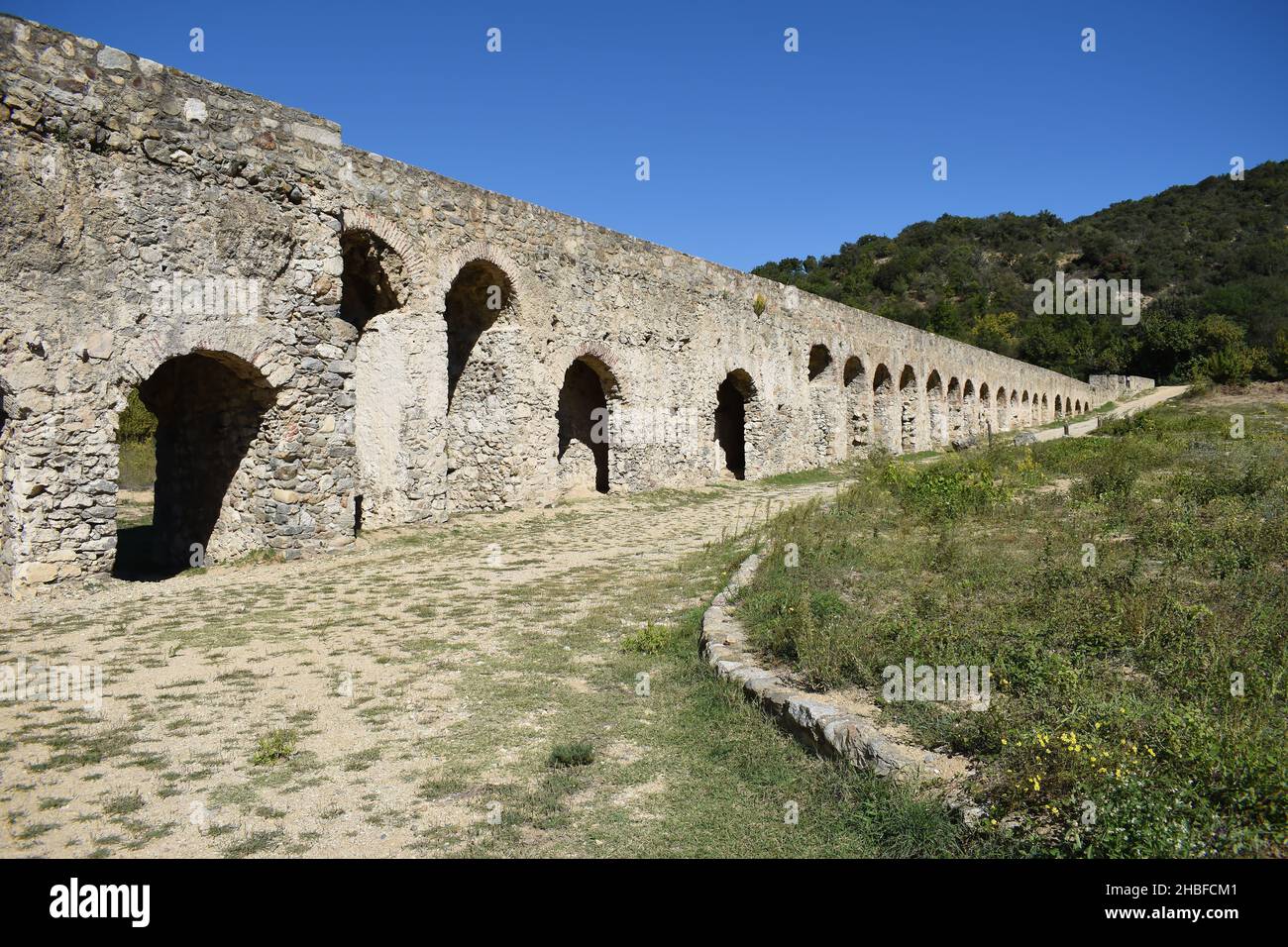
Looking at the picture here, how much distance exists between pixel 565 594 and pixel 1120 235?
85.9 metres

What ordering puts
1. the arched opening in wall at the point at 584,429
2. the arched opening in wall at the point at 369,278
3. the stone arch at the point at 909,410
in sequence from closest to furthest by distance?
the arched opening in wall at the point at 369,278
the arched opening in wall at the point at 584,429
the stone arch at the point at 909,410

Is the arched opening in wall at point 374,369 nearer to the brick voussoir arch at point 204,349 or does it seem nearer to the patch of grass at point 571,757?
the brick voussoir arch at point 204,349

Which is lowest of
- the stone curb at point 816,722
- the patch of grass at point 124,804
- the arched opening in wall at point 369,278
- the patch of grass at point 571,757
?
the patch of grass at point 571,757

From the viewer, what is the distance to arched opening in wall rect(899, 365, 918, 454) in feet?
88.6

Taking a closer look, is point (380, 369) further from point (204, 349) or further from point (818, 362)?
point (818, 362)

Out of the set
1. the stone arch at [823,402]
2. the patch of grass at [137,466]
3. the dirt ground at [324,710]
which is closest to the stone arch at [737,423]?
the stone arch at [823,402]

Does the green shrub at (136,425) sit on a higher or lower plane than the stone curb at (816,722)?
higher

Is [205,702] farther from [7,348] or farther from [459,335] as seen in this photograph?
[459,335]

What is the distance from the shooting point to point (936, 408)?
30219 millimetres

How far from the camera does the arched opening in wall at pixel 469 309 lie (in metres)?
12.9

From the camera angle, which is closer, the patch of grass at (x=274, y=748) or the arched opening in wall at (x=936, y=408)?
the patch of grass at (x=274, y=748)

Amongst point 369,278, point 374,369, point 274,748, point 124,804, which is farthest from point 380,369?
point 124,804

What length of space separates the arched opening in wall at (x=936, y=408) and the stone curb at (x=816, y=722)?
85.1 feet

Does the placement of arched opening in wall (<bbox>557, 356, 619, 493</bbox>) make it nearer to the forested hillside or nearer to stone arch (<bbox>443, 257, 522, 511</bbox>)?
stone arch (<bbox>443, 257, 522, 511</bbox>)
